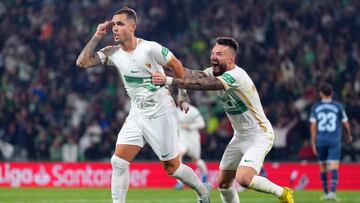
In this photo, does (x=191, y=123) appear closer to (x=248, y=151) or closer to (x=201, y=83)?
(x=248, y=151)

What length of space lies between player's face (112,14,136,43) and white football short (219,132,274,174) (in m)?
2.12

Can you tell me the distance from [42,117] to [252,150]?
605 inches

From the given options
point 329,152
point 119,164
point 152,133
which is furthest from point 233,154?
point 329,152

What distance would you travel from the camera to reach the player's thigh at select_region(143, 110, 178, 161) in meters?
13.5

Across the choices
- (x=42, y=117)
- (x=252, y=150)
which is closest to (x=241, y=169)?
(x=252, y=150)

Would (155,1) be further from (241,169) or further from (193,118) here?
(241,169)

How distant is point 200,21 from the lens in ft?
101

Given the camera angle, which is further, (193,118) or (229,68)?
(193,118)

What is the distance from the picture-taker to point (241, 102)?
42.9ft

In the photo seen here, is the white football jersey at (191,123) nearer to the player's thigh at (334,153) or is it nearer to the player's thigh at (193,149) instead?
the player's thigh at (193,149)

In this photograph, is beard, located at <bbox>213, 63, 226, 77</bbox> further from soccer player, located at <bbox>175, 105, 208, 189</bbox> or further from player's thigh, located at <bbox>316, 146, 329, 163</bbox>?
soccer player, located at <bbox>175, 105, 208, 189</bbox>

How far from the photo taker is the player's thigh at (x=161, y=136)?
1350 centimetres

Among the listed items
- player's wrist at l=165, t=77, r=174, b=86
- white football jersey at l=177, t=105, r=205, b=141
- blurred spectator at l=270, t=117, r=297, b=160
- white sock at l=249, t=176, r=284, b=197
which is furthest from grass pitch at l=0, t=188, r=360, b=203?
player's wrist at l=165, t=77, r=174, b=86

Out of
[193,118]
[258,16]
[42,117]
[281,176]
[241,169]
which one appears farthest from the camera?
[258,16]
